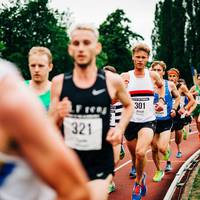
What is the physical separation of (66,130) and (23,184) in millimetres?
2764

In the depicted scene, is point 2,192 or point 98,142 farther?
point 98,142

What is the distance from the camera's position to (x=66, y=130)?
4379 millimetres

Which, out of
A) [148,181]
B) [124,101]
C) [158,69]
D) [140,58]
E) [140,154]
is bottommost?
[148,181]

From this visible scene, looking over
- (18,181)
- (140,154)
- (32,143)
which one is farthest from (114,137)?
(140,154)

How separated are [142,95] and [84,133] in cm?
343

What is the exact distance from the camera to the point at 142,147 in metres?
7.23

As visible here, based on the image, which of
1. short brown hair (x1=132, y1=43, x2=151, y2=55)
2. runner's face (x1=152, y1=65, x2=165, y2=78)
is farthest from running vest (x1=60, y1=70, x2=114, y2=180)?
runner's face (x1=152, y1=65, x2=165, y2=78)

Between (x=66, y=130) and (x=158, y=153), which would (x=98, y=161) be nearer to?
(x=66, y=130)

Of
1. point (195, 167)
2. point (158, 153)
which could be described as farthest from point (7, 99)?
point (195, 167)

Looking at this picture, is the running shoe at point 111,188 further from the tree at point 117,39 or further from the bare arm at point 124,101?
the tree at point 117,39

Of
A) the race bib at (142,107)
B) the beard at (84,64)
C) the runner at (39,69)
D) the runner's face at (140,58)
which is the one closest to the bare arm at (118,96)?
the beard at (84,64)

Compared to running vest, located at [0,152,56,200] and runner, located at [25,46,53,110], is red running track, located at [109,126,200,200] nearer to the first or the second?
runner, located at [25,46,53,110]

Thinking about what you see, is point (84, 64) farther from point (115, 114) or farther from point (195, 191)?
point (115, 114)

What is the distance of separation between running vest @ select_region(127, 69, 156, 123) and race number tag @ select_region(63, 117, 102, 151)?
3.32 m
